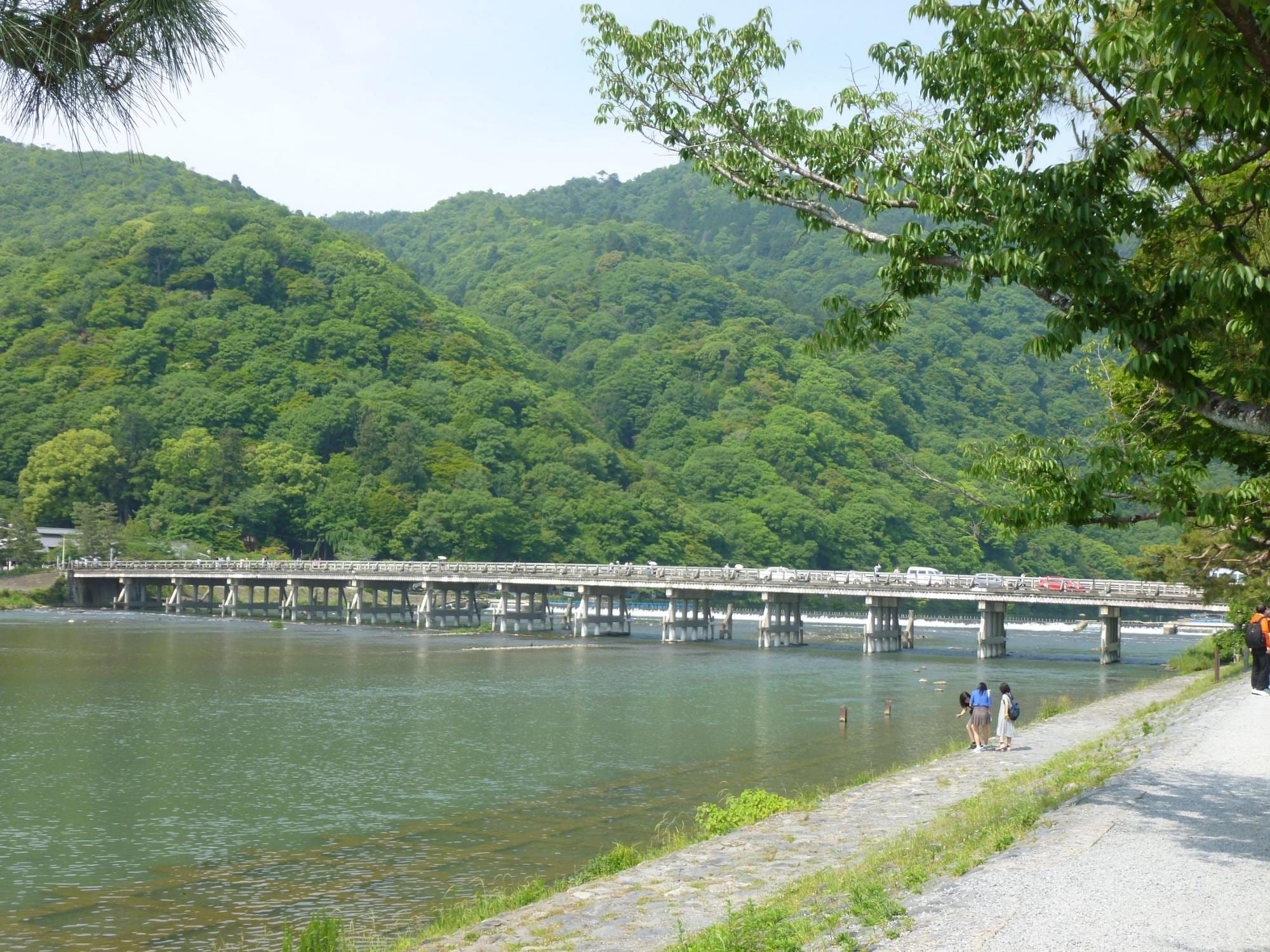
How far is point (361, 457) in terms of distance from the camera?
341 feet

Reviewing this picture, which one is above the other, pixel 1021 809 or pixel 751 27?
pixel 751 27

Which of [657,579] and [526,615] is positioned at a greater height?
[657,579]

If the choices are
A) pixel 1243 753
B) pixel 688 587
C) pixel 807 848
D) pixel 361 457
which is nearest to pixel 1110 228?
pixel 807 848

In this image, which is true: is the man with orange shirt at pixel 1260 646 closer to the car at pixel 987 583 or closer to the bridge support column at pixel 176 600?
the car at pixel 987 583

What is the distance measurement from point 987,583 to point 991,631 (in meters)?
2.89

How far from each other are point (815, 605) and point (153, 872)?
97.9 meters

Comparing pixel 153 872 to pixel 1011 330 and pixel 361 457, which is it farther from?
pixel 1011 330

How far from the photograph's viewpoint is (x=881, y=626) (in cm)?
6550

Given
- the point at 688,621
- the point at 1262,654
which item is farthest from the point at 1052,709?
the point at 688,621

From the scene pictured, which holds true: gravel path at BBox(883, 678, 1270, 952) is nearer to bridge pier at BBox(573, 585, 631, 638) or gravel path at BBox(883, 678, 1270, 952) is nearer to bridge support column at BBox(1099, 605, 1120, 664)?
bridge support column at BBox(1099, 605, 1120, 664)

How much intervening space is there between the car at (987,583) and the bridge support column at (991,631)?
0.84m

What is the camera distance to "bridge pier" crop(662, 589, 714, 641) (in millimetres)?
71312

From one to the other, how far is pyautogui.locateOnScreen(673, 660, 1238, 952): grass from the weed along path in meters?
0.49

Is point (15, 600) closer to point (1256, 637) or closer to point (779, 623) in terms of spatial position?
point (779, 623)
